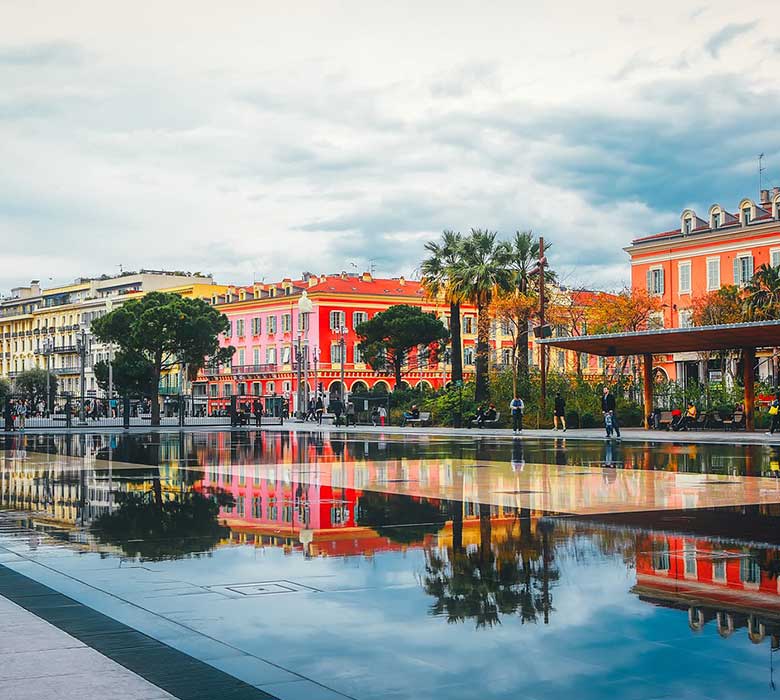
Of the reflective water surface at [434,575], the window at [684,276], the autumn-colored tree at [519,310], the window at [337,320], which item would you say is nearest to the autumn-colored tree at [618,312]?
the window at [684,276]

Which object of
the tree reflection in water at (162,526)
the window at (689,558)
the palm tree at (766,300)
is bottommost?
the window at (689,558)

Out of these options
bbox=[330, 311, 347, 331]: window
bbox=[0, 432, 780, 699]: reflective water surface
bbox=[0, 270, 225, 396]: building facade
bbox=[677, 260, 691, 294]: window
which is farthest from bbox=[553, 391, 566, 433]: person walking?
bbox=[0, 270, 225, 396]: building facade

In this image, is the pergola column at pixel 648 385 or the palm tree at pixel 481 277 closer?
the pergola column at pixel 648 385

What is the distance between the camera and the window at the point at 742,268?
236ft

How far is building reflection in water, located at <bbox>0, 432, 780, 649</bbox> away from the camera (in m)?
7.92

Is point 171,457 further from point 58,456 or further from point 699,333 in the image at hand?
point 699,333

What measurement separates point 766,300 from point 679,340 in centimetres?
1408

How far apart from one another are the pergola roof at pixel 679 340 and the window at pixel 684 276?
3347 centimetres

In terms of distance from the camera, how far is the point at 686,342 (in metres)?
40.7

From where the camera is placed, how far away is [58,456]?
28.5m

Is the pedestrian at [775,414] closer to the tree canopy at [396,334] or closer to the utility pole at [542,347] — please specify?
the utility pole at [542,347]

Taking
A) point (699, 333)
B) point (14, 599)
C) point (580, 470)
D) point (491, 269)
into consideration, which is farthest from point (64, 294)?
point (14, 599)

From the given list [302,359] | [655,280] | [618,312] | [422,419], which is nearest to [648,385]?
[422,419]

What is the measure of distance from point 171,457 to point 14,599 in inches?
772
